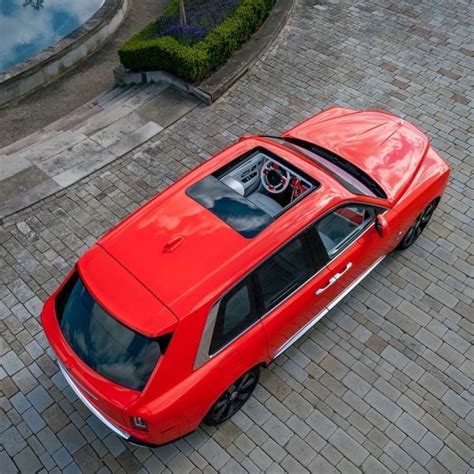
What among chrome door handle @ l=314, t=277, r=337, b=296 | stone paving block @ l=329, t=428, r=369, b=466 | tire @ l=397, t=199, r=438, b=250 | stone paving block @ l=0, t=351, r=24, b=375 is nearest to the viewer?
stone paving block @ l=329, t=428, r=369, b=466

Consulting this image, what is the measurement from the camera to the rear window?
13.5 ft

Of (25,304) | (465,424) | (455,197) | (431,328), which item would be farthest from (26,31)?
(465,424)

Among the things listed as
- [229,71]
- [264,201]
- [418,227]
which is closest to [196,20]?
[229,71]

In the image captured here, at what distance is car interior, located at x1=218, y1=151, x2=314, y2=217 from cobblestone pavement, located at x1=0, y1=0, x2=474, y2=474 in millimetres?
1579

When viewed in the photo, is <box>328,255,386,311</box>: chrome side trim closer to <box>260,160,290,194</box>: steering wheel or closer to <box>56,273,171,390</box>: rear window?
<box>260,160,290,194</box>: steering wheel

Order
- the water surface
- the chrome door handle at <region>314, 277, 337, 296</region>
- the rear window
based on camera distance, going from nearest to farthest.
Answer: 1. the rear window
2. the chrome door handle at <region>314, 277, 337, 296</region>
3. the water surface

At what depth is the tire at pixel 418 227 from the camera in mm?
6425

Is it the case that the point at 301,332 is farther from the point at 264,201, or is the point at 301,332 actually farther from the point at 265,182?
the point at 265,182

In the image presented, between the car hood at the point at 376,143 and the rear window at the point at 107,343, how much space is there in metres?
3.18

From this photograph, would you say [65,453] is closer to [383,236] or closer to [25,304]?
[25,304]

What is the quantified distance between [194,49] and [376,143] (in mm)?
4351

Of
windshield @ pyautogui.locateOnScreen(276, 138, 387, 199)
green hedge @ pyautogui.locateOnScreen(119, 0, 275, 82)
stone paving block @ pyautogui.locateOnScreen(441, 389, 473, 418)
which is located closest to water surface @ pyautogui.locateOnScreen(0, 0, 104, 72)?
green hedge @ pyautogui.locateOnScreen(119, 0, 275, 82)

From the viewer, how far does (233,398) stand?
199 inches

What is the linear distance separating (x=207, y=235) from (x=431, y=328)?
304cm
